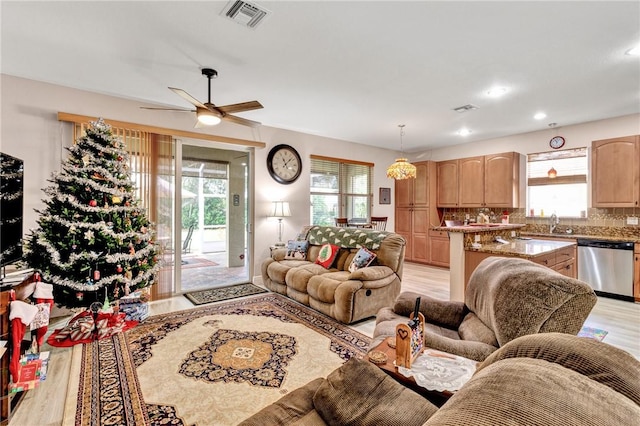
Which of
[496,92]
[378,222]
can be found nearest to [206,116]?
[496,92]

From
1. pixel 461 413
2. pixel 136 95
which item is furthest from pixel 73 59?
pixel 461 413

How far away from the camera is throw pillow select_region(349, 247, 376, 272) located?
12.6 feet

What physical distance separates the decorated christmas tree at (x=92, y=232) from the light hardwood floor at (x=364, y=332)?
63 centimetres

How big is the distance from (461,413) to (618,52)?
154 inches

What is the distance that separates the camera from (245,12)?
90.0 inches

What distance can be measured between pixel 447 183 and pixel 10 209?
23.3 ft

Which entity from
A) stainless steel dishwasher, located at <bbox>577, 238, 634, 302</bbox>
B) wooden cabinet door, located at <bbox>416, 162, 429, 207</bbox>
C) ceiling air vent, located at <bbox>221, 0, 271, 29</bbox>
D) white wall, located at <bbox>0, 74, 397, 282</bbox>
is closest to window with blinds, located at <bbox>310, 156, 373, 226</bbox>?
white wall, located at <bbox>0, 74, 397, 282</bbox>

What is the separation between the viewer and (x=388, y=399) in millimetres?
1108

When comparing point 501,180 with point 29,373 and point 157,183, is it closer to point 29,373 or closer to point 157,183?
point 157,183

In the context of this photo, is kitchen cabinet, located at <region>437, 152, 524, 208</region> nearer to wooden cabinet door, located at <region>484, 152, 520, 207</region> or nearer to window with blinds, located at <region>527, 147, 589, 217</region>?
wooden cabinet door, located at <region>484, 152, 520, 207</region>

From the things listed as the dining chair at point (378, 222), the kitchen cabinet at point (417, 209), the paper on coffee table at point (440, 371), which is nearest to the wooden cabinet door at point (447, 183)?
the kitchen cabinet at point (417, 209)

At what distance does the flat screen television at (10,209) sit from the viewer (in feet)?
7.72

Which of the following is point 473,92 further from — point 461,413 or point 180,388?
point 180,388

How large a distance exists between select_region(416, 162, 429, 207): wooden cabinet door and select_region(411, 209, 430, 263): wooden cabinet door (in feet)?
0.64
